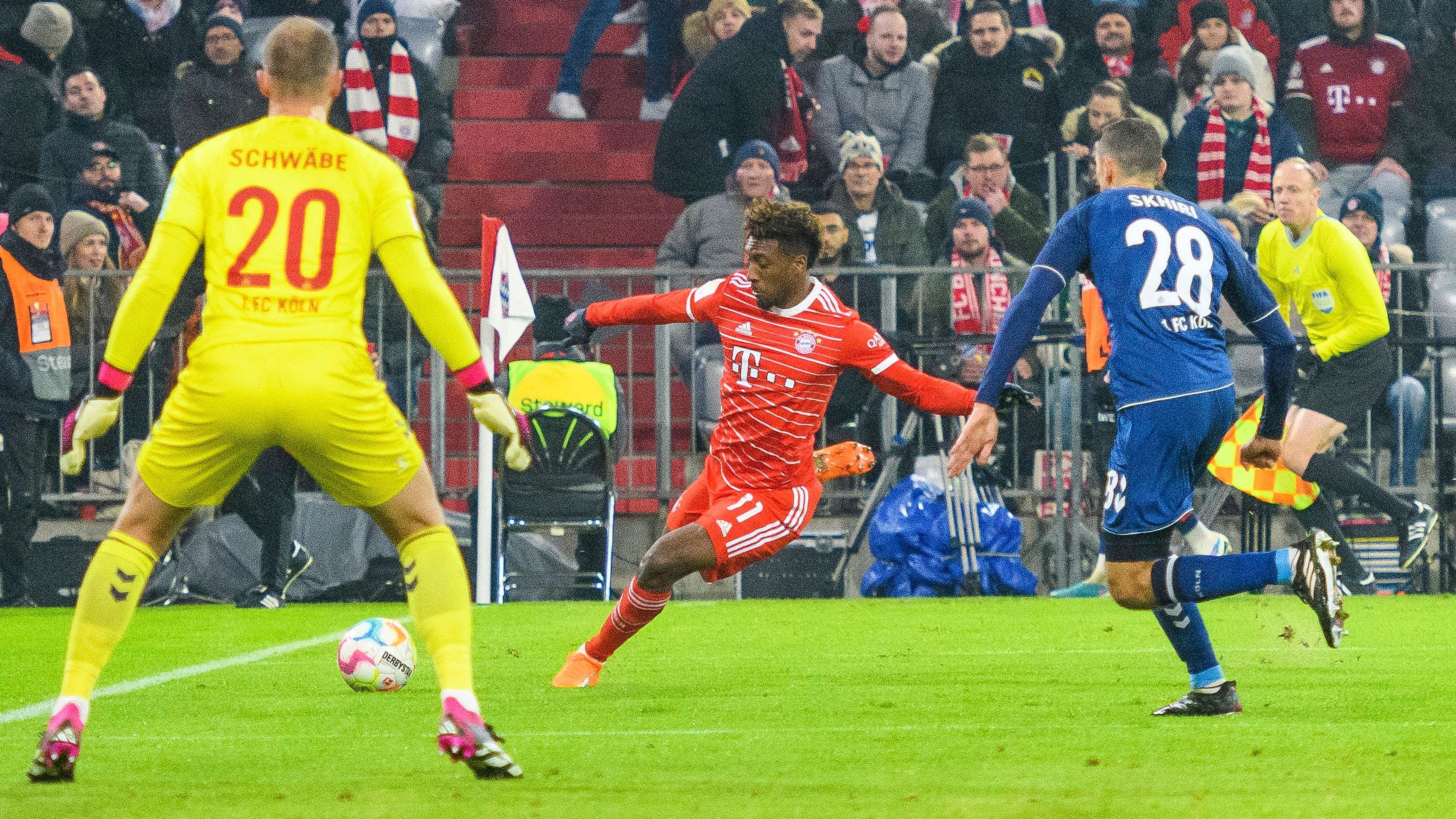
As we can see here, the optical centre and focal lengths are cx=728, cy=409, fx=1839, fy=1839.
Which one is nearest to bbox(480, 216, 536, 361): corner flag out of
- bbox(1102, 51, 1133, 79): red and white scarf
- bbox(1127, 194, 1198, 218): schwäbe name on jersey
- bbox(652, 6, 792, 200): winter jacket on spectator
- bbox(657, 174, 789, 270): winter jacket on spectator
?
bbox(657, 174, 789, 270): winter jacket on spectator

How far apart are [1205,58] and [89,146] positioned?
9.07 meters

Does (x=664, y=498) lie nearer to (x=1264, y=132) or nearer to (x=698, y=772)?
(x=1264, y=132)

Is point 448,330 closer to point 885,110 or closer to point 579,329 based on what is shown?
point 579,329

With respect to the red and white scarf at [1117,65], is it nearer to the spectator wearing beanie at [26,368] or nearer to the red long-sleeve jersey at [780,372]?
the spectator wearing beanie at [26,368]

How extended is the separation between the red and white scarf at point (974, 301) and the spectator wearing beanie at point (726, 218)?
1.45 metres

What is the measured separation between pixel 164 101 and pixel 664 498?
601 centimetres

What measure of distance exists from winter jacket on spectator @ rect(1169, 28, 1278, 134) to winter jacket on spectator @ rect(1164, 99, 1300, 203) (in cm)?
29

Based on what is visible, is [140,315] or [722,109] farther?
[722,109]

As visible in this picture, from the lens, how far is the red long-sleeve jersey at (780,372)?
7.29 meters

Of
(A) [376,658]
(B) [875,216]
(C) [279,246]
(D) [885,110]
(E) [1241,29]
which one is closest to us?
(C) [279,246]

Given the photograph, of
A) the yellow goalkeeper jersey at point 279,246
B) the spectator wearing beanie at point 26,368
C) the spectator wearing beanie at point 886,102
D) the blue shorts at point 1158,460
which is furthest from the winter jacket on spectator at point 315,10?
the yellow goalkeeper jersey at point 279,246

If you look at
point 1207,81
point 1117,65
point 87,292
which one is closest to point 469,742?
point 87,292

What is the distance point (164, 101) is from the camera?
16.0m

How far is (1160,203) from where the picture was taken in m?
6.11
